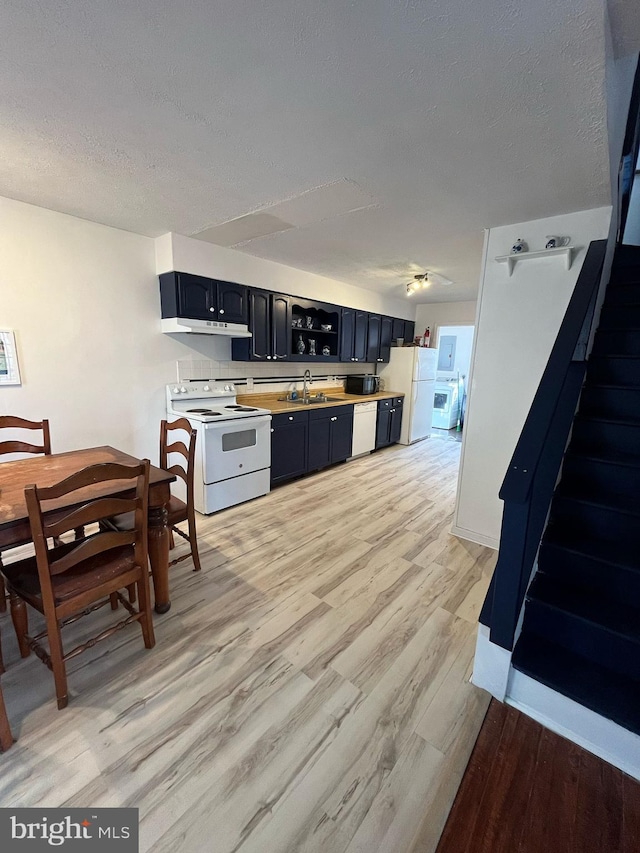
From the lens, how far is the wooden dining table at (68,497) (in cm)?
143

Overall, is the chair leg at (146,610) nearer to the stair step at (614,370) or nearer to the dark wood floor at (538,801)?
the dark wood floor at (538,801)

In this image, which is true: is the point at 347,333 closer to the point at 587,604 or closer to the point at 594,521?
the point at 594,521

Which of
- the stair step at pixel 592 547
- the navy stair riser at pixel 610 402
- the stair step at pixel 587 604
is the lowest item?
the stair step at pixel 587 604

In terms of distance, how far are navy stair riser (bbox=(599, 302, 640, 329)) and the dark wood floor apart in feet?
7.65

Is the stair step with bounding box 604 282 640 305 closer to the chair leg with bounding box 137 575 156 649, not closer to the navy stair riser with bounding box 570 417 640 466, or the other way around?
the navy stair riser with bounding box 570 417 640 466

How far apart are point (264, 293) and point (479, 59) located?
2.79 meters

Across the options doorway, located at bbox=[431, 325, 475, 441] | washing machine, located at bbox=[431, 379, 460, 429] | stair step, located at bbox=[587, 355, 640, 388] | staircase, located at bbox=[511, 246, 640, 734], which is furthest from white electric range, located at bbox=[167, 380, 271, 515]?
washing machine, located at bbox=[431, 379, 460, 429]

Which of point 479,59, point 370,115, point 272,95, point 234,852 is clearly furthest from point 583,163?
point 234,852

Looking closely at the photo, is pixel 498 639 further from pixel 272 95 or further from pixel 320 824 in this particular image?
pixel 272 95

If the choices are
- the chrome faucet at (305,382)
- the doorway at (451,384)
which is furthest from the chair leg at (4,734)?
the doorway at (451,384)

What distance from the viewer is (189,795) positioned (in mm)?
1202

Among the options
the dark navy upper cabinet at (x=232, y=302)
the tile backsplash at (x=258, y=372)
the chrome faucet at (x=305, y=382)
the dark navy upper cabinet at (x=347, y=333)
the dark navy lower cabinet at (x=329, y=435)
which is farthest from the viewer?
the dark navy upper cabinet at (x=347, y=333)

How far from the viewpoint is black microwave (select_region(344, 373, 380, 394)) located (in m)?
5.29

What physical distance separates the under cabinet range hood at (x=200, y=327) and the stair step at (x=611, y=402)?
281cm
